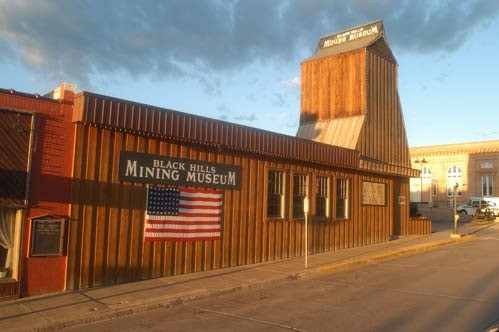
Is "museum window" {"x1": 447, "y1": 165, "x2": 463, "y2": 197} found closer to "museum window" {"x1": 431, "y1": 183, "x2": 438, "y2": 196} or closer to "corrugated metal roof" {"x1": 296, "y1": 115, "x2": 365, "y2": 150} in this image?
"museum window" {"x1": 431, "y1": 183, "x2": 438, "y2": 196}

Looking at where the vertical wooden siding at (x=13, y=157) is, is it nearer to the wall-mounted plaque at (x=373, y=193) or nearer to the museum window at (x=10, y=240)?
the museum window at (x=10, y=240)

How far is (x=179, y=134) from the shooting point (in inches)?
475

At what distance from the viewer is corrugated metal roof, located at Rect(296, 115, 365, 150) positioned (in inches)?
822

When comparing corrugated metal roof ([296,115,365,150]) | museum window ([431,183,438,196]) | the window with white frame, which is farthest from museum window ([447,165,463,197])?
corrugated metal roof ([296,115,365,150])

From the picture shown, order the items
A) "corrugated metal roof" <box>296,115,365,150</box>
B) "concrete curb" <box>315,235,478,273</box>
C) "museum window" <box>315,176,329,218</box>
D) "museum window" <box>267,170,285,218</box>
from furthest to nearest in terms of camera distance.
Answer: "corrugated metal roof" <box>296,115,365,150</box> < "museum window" <box>315,176,329,218</box> < "museum window" <box>267,170,285,218</box> < "concrete curb" <box>315,235,478,273</box>

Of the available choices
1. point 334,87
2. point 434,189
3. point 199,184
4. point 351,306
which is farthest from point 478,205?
point 351,306

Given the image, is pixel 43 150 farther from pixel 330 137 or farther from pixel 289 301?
pixel 330 137

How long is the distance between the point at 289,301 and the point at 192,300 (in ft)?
6.80

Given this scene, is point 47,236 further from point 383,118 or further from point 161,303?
point 383,118

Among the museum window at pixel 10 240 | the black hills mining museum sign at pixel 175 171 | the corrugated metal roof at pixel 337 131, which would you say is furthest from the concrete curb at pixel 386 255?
the museum window at pixel 10 240

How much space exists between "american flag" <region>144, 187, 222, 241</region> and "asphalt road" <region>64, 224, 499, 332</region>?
2.57 meters

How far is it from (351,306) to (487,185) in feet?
195

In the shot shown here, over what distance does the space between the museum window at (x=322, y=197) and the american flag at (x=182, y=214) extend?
5348 millimetres

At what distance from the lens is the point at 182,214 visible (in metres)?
12.5
